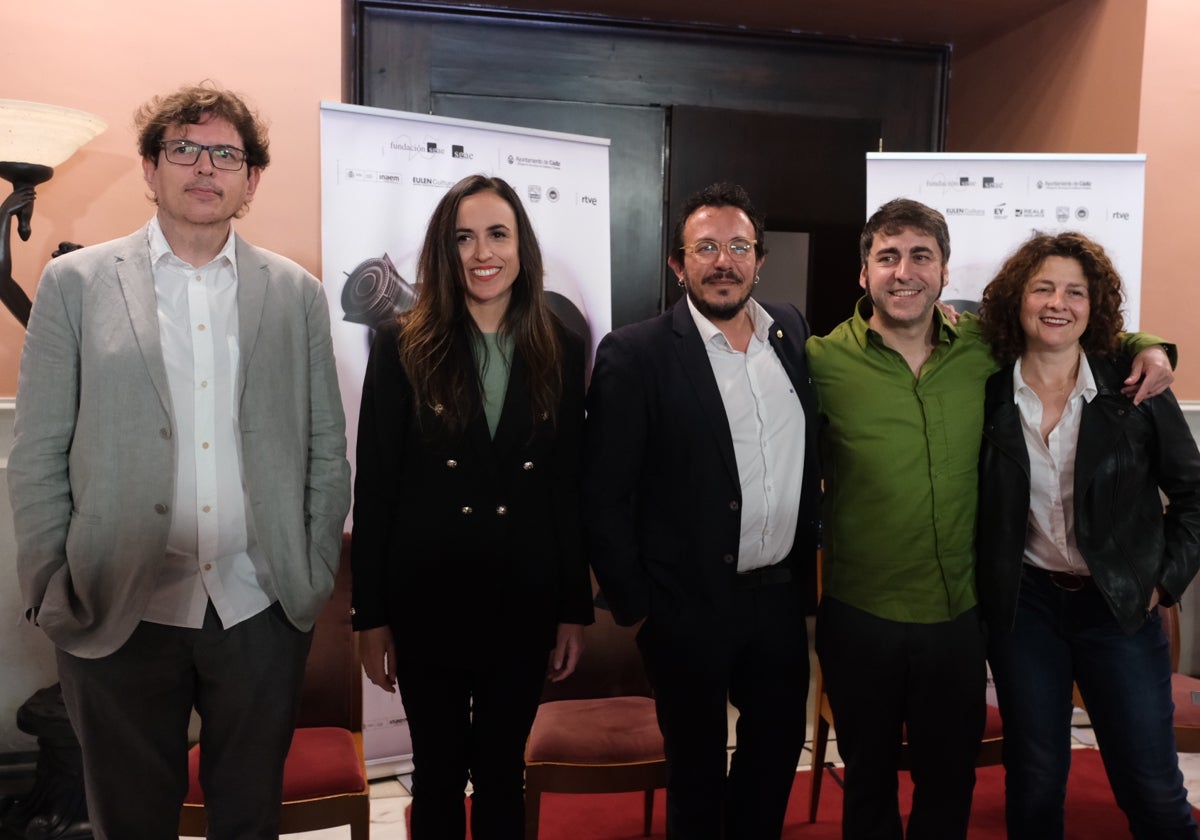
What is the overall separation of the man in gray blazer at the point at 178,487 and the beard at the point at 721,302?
32.7 inches

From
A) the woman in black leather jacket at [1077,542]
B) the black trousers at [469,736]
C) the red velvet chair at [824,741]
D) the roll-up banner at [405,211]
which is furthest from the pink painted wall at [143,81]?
the woman in black leather jacket at [1077,542]

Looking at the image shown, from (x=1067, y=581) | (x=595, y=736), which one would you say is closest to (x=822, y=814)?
(x=595, y=736)

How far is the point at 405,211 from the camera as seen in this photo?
3137 mm

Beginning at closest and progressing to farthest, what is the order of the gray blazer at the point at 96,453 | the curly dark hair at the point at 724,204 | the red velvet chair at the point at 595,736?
the gray blazer at the point at 96,453
the curly dark hair at the point at 724,204
the red velvet chair at the point at 595,736

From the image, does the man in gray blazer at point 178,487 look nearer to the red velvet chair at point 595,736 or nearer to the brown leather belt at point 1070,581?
the red velvet chair at point 595,736

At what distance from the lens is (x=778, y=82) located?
14.2 feet

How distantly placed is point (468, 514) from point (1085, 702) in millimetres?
1428

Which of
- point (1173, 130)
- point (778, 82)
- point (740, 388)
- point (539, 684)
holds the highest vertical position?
point (778, 82)

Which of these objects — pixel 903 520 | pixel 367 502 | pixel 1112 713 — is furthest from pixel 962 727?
pixel 367 502

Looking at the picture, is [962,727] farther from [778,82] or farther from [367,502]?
[778,82]

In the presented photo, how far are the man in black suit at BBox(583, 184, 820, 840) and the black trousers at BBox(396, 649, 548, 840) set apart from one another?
0.99ft

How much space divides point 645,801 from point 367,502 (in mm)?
1402

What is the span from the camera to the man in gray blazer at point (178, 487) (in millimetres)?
1719

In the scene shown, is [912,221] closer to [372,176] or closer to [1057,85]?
[372,176]
